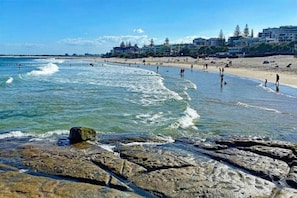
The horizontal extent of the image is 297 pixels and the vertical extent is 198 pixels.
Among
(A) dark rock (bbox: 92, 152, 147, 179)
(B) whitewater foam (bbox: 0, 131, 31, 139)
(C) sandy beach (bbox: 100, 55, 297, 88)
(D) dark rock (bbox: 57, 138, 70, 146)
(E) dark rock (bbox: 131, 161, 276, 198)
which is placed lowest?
(C) sandy beach (bbox: 100, 55, 297, 88)

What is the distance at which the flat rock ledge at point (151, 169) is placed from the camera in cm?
1008

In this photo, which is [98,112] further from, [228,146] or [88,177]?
[88,177]

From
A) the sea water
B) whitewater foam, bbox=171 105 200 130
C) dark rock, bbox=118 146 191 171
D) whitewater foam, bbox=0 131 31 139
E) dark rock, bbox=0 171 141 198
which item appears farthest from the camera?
whitewater foam, bbox=171 105 200 130

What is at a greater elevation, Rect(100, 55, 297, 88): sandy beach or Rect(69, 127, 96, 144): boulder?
Rect(69, 127, 96, 144): boulder

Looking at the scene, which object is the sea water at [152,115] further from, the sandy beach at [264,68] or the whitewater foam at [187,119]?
the sandy beach at [264,68]

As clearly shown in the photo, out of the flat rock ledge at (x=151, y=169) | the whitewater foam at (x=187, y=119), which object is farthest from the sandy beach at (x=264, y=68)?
the flat rock ledge at (x=151, y=169)

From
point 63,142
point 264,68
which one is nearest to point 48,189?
point 63,142

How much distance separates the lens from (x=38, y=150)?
46.4 ft

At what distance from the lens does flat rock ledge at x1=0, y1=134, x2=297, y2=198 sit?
33.1 feet

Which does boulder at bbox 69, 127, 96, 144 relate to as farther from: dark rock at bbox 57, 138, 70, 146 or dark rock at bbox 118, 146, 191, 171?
dark rock at bbox 118, 146, 191, 171

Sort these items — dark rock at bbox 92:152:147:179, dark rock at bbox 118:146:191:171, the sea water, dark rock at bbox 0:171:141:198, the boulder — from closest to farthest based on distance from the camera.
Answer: dark rock at bbox 0:171:141:198, dark rock at bbox 92:152:147:179, dark rock at bbox 118:146:191:171, the boulder, the sea water

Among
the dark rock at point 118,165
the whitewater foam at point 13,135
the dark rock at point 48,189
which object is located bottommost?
the whitewater foam at point 13,135

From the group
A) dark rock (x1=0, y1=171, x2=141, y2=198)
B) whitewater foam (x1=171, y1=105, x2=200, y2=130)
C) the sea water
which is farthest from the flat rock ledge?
whitewater foam (x1=171, y1=105, x2=200, y2=130)

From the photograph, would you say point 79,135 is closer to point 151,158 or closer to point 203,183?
point 151,158
